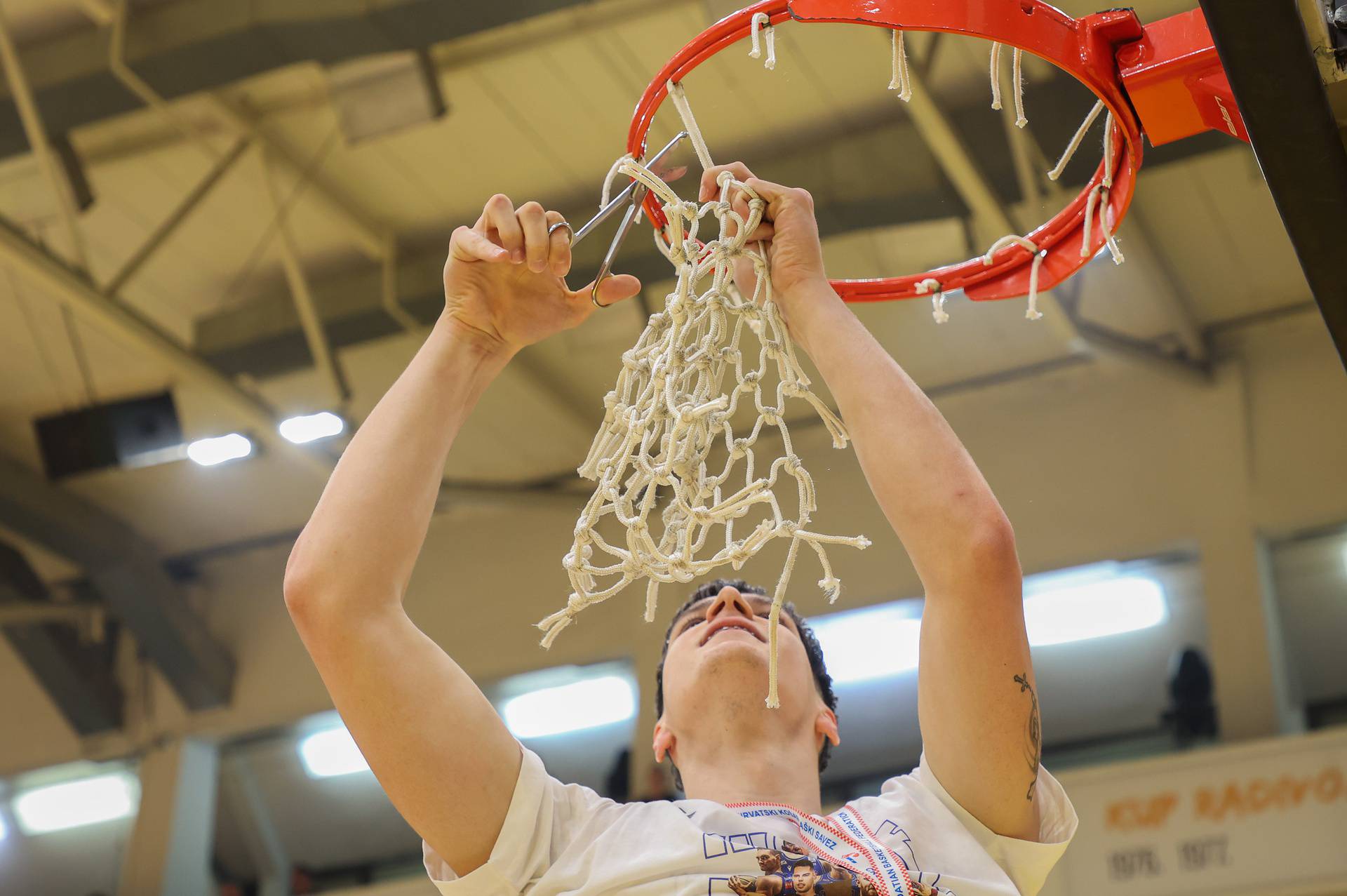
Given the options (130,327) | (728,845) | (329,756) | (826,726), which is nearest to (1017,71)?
(826,726)

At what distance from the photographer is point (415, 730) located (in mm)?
1332

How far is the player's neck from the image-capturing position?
5.16ft

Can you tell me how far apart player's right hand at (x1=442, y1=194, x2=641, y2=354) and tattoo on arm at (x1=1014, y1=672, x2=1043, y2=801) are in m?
0.63

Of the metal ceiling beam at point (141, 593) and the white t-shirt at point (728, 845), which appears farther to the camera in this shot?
the metal ceiling beam at point (141, 593)

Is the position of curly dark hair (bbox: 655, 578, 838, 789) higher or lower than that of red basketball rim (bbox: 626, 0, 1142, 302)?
lower

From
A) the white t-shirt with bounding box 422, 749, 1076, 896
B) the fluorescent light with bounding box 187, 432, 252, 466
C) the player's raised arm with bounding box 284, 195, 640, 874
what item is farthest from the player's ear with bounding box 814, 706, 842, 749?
the fluorescent light with bounding box 187, 432, 252, 466

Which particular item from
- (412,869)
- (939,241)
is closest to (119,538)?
(412,869)

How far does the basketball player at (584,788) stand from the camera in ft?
4.39

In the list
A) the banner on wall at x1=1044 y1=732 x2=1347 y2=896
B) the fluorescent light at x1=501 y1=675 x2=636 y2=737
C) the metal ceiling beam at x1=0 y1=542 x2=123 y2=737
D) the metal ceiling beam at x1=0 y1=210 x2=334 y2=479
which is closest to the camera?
the banner on wall at x1=1044 y1=732 x2=1347 y2=896

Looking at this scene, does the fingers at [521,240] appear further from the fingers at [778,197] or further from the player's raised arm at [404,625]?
the fingers at [778,197]

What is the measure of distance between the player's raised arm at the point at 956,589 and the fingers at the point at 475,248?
1.30 feet

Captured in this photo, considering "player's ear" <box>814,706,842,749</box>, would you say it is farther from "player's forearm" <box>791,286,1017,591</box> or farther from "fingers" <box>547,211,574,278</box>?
"fingers" <box>547,211,574,278</box>

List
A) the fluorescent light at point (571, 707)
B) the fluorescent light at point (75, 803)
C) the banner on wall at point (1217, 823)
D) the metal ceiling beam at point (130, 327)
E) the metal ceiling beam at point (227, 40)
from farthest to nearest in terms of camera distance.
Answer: the fluorescent light at point (75, 803)
the fluorescent light at point (571, 707)
the metal ceiling beam at point (130, 327)
the banner on wall at point (1217, 823)
the metal ceiling beam at point (227, 40)

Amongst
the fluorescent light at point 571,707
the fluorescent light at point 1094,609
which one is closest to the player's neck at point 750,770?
the fluorescent light at point 1094,609
